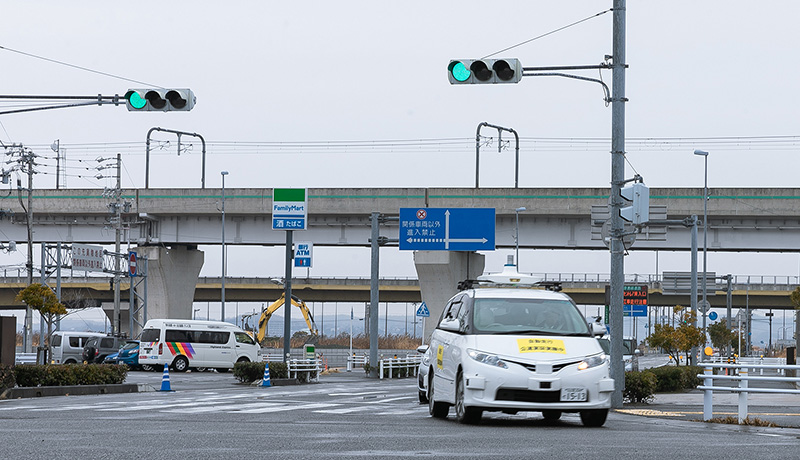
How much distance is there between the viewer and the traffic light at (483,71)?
18328 mm

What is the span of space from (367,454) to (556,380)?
14.4 feet

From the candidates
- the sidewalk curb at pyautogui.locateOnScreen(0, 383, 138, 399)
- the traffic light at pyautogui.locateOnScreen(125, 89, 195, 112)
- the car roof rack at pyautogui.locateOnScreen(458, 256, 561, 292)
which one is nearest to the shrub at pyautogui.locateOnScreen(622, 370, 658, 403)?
the car roof rack at pyautogui.locateOnScreen(458, 256, 561, 292)

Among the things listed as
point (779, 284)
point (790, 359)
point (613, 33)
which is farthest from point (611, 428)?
point (779, 284)

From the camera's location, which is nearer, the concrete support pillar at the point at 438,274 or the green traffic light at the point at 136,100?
the green traffic light at the point at 136,100

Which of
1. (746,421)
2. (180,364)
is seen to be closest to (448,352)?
(746,421)

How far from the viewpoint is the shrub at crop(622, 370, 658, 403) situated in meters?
21.3

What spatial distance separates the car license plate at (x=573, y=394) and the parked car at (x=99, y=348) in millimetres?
36465

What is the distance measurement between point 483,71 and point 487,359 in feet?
23.1

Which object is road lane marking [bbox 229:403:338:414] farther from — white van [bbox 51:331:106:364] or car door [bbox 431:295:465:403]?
white van [bbox 51:331:106:364]

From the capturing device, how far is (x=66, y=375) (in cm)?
2600

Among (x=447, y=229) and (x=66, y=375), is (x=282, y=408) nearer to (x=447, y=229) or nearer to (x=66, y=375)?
(x=66, y=375)

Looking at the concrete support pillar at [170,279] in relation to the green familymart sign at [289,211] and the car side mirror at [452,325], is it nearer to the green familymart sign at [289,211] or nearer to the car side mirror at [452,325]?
the green familymart sign at [289,211]

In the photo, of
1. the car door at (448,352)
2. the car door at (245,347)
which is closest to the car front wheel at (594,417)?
the car door at (448,352)

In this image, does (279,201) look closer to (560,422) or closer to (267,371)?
(267,371)
